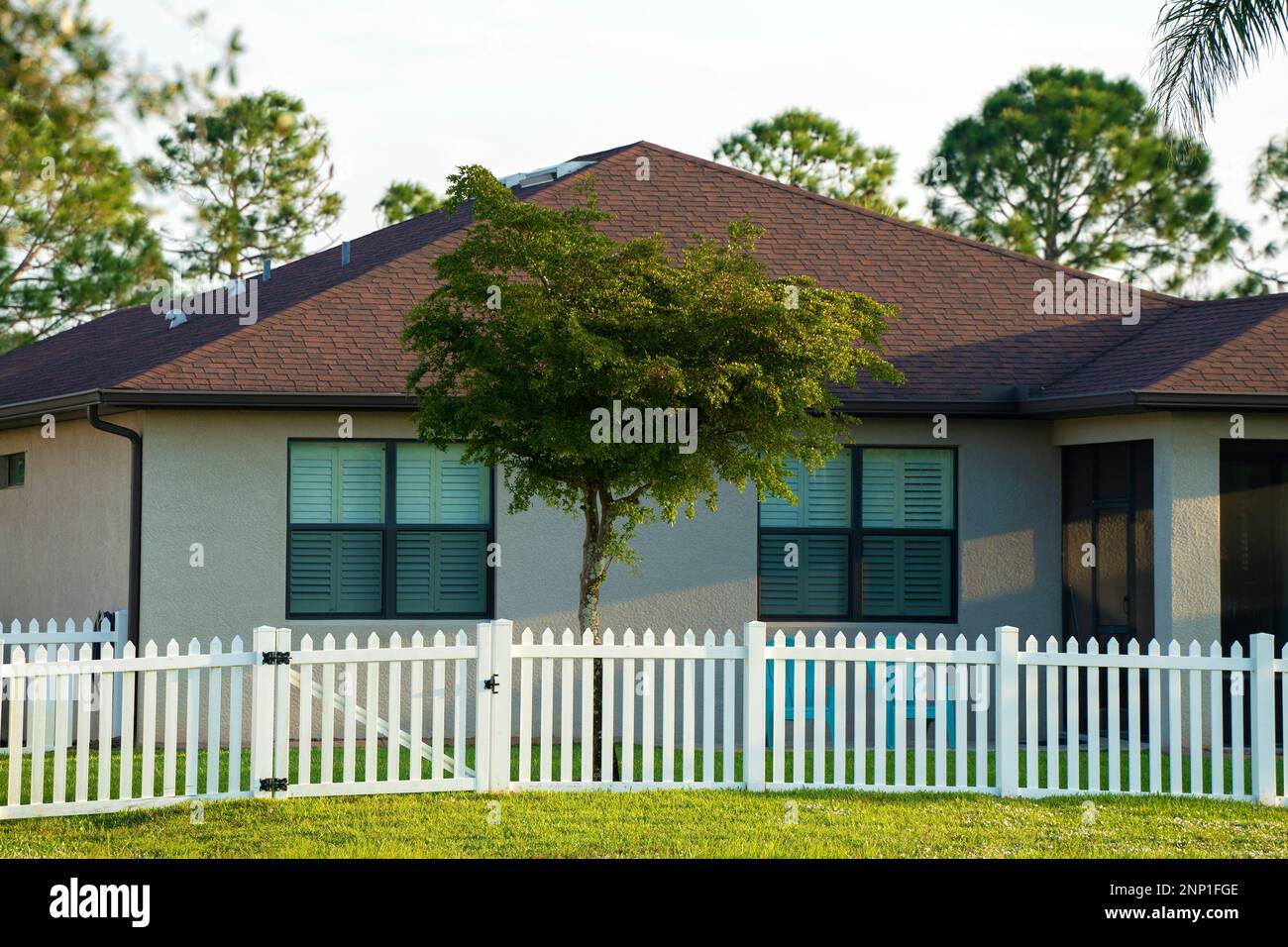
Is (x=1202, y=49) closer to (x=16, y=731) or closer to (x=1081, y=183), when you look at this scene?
(x=16, y=731)

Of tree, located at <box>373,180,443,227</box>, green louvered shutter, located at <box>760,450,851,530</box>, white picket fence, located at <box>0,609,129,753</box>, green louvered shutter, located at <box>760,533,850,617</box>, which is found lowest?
white picket fence, located at <box>0,609,129,753</box>

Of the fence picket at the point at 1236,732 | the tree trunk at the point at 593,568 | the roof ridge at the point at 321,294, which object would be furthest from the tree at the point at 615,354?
the roof ridge at the point at 321,294

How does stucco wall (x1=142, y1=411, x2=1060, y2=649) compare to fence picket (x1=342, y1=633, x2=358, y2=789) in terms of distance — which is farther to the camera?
stucco wall (x1=142, y1=411, x2=1060, y2=649)

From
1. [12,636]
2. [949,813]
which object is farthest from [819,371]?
[12,636]

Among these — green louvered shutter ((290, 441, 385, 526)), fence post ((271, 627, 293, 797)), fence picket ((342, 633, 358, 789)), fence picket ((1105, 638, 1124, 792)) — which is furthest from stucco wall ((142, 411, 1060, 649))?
fence picket ((1105, 638, 1124, 792))

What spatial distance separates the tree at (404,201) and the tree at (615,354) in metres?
27.5

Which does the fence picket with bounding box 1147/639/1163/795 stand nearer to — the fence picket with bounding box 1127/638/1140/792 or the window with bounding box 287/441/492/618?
the fence picket with bounding box 1127/638/1140/792

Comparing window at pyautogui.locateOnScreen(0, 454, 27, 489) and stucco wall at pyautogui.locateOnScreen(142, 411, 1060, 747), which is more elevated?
window at pyautogui.locateOnScreen(0, 454, 27, 489)

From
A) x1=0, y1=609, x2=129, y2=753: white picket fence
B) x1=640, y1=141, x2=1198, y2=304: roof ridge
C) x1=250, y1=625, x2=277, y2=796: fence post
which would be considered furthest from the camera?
x1=640, y1=141, x2=1198, y2=304: roof ridge

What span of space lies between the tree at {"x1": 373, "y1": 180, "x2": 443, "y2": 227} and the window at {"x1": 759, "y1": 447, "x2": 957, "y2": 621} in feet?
81.8

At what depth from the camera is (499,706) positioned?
966cm

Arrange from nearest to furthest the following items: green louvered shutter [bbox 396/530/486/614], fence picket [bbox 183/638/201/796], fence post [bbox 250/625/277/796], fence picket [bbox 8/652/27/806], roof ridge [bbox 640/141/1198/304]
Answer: fence picket [bbox 8/652/27/806]
fence picket [bbox 183/638/201/796]
fence post [bbox 250/625/277/796]
green louvered shutter [bbox 396/530/486/614]
roof ridge [bbox 640/141/1198/304]

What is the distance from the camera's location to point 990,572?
14.0 metres

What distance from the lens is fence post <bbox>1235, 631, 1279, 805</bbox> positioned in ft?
31.5
